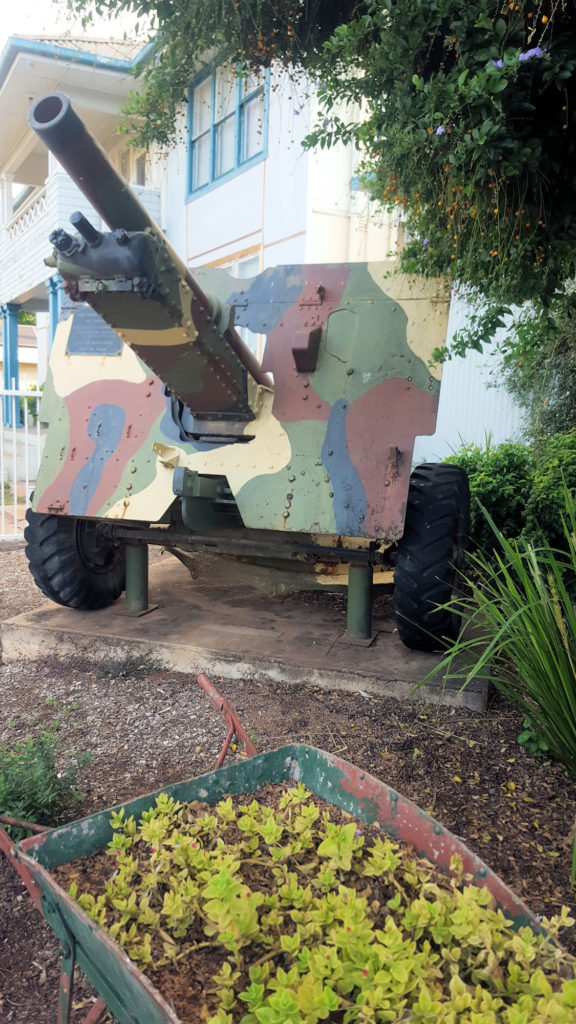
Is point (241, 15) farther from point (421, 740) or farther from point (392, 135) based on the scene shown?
point (421, 740)

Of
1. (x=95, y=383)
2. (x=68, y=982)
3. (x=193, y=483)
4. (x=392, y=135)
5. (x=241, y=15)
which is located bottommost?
(x=68, y=982)

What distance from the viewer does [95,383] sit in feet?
13.6

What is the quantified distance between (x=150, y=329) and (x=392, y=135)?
1347 mm

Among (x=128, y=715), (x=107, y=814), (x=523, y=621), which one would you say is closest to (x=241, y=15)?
(x=523, y=621)

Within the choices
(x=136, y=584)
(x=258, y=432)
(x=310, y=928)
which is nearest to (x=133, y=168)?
(x=136, y=584)

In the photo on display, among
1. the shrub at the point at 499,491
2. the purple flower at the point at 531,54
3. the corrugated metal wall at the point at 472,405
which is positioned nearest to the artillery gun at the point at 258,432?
the purple flower at the point at 531,54

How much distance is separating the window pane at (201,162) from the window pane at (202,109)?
131mm

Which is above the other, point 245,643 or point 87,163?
point 87,163

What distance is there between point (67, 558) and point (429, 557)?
2043 mm

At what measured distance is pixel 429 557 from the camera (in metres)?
3.42

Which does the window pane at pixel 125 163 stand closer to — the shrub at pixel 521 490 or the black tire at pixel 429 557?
the shrub at pixel 521 490

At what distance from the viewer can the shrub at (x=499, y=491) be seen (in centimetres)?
505

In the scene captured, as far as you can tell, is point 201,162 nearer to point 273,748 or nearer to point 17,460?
point 17,460

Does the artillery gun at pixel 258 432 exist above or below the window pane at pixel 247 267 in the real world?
below
